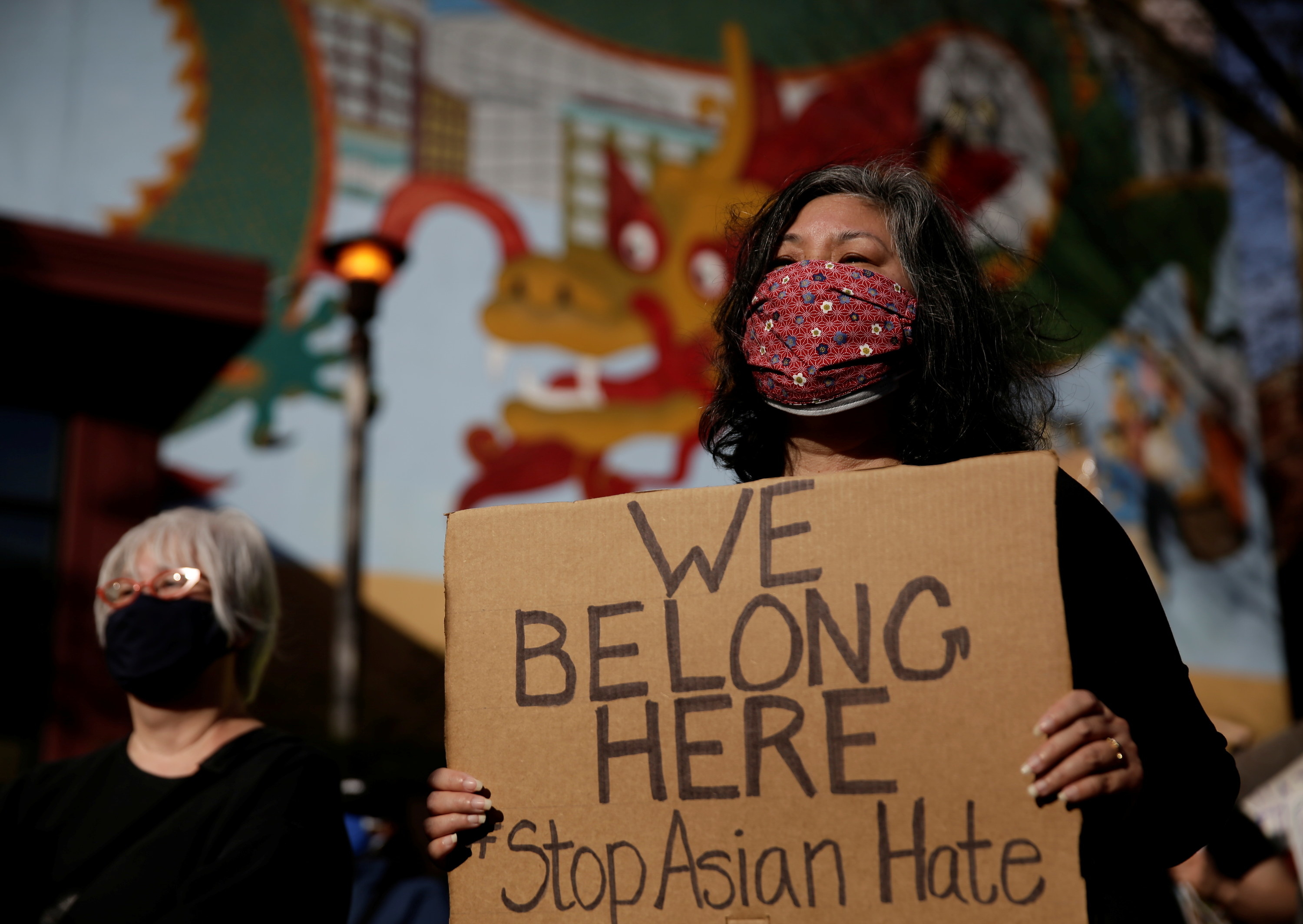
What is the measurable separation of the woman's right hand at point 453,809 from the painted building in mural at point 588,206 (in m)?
3.37

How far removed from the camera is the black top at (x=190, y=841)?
6.63 ft

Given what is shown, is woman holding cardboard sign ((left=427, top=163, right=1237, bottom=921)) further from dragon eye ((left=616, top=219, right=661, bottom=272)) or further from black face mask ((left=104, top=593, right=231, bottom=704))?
dragon eye ((left=616, top=219, right=661, bottom=272))

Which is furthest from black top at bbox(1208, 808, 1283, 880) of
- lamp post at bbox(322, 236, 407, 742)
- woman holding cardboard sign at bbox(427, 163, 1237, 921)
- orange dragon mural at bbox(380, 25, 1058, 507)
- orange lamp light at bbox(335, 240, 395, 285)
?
orange dragon mural at bbox(380, 25, 1058, 507)

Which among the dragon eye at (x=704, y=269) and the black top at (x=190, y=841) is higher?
the dragon eye at (x=704, y=269)

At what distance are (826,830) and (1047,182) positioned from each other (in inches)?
416

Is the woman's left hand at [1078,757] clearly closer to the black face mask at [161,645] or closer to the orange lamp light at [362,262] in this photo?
the black face mask at [161,645]

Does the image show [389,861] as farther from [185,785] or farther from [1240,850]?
[1240,850]

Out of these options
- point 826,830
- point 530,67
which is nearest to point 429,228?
point 530,67

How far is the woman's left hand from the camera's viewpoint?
1311 mm

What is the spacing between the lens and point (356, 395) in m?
5.68

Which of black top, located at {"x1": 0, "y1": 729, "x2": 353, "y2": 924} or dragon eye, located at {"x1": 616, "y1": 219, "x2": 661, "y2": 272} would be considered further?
dragon eye, located at {"x1": 616, "y1": 219, "x2": 661, "y2": 272}

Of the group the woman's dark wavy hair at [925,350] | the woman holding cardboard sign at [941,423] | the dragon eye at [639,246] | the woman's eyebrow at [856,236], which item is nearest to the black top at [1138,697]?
the woman holding cardboard sign at [941,423]

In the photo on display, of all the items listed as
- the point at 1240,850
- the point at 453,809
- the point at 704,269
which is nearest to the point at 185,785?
the point at 453,809

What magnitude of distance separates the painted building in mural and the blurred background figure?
2.12m
